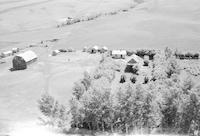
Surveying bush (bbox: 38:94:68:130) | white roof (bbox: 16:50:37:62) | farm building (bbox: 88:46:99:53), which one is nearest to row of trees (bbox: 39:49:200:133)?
bush (bbox: 38:94:68:130)

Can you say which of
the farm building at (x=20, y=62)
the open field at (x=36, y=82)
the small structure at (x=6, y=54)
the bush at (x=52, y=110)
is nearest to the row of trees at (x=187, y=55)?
the open field at (x=36, y=82)

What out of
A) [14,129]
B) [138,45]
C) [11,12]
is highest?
[11,12]

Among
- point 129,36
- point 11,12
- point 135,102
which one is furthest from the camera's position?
point 11,12

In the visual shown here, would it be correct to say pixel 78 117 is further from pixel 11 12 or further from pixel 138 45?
pixel 11 12

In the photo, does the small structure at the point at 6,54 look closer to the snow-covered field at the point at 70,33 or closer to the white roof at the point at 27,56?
the snow-covered field at the point at 70,33

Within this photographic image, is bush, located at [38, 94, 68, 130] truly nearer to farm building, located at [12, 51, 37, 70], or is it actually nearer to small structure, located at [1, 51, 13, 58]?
farm building, located at [12, 51, 37, 70]

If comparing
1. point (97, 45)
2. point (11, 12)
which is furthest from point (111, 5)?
point (97, 45)

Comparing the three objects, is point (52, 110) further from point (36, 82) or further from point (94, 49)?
point (94, 49)

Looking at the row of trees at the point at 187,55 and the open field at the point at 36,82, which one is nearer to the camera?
the open field at the point at 36,82

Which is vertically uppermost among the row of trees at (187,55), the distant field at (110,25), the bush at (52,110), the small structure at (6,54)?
the distant field at (110,25)
